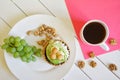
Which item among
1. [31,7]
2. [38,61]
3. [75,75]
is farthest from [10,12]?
[75,75]

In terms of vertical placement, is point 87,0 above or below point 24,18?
above

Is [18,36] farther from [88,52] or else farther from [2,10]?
[88,52]

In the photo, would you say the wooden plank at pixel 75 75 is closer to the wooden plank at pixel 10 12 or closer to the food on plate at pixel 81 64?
the food on plate at pixel 81 64

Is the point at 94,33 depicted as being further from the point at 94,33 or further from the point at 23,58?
the point at 23,58

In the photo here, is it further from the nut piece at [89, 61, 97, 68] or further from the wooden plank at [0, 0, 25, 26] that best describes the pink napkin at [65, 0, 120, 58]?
the wooden plank at [0, 0, 25, 26]

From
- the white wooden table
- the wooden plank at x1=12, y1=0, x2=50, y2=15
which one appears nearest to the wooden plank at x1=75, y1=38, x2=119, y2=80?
the white wooden table

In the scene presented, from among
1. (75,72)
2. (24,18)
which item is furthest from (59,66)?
(24,18)
